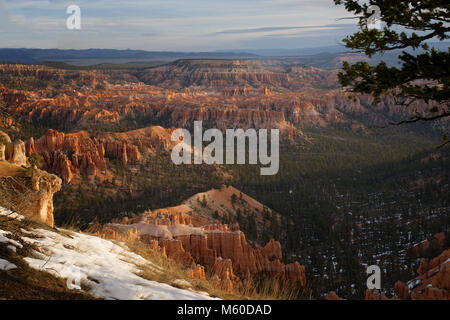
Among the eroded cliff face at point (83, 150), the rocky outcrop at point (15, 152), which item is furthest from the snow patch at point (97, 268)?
the eroded cliff face at point (83, 150)

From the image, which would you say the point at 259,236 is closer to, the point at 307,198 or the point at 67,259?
the point at 307,198

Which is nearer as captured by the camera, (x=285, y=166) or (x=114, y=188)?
(x=114, y=188)

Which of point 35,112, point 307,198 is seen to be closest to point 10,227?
point 307,198

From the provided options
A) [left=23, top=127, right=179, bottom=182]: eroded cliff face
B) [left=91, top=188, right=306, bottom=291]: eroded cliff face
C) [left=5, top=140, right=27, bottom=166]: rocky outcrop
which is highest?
[left=5, top=140, right=27, bottom=166]: rocky outcrop

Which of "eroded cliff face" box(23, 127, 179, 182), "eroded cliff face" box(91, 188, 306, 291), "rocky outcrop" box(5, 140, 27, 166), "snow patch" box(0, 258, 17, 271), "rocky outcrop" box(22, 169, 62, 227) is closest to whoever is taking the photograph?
"snow patch" box(0, 258, 17, 271)

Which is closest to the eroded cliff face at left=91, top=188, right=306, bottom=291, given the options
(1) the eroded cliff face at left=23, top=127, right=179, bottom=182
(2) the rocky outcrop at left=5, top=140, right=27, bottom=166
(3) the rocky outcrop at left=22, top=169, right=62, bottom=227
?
(2) the rocky outcrop at left=5, top=140, right=27, bottom=166

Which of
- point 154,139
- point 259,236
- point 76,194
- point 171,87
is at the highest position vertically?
point 171,87

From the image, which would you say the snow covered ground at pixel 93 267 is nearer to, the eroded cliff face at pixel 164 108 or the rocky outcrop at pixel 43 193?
the rocky outcrop at pixel 43 193

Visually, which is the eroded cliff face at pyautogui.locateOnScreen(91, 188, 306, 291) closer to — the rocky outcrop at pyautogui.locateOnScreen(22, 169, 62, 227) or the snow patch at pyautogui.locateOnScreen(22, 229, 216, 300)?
the rocky outcrop at pyautogui.locateOnScreen(22, 169, 62, 227)
